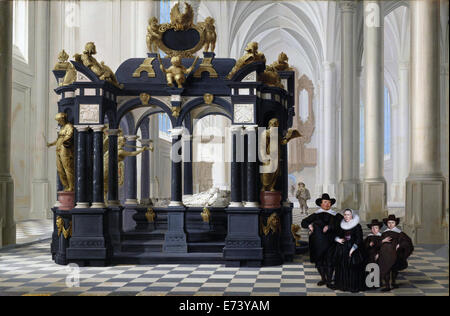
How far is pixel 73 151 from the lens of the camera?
11.3 m

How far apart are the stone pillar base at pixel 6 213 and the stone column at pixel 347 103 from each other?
15.8 metres

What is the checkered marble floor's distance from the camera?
8.27 metres

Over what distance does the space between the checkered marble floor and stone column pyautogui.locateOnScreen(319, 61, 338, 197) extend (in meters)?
25.7

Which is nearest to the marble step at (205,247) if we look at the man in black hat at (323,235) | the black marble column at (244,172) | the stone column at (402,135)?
the black marble column at (244,172)

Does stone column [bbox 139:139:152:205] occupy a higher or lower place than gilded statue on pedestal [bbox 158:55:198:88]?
lower

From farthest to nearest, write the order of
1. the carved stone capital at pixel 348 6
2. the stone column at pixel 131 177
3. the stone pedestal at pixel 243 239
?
the carved stone capital at pixel 348 6 → the stone column at pixel 131 177 → the stone pedestal at pixel 243 239

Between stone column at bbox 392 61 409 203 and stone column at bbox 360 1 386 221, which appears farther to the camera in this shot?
stone column at bbox 392 61 409 203

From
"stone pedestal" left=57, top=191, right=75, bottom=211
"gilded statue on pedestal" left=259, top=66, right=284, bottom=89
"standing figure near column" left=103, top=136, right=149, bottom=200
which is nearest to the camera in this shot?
"stone pedestal" left=57, top=191, right=75, bottom=211

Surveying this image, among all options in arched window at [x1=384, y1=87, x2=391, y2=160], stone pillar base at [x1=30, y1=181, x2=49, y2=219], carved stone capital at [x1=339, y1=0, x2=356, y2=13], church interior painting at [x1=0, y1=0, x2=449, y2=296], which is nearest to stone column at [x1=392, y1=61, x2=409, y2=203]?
arched window at [x1=384, y1=87, x2=391, y2=160]

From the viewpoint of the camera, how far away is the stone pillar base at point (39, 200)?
2192 centimetres

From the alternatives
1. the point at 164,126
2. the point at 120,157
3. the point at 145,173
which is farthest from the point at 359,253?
the point at 164,126

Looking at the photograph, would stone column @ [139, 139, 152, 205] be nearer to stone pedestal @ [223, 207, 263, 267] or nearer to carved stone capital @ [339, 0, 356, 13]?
stone pedestal @ [223, 207, 263, 267]

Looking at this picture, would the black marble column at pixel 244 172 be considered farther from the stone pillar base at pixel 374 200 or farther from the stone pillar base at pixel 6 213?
the stone pillar base at pixel 374 200

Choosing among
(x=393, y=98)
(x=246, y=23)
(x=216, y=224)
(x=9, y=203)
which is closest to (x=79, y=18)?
(x=9, y=203)
